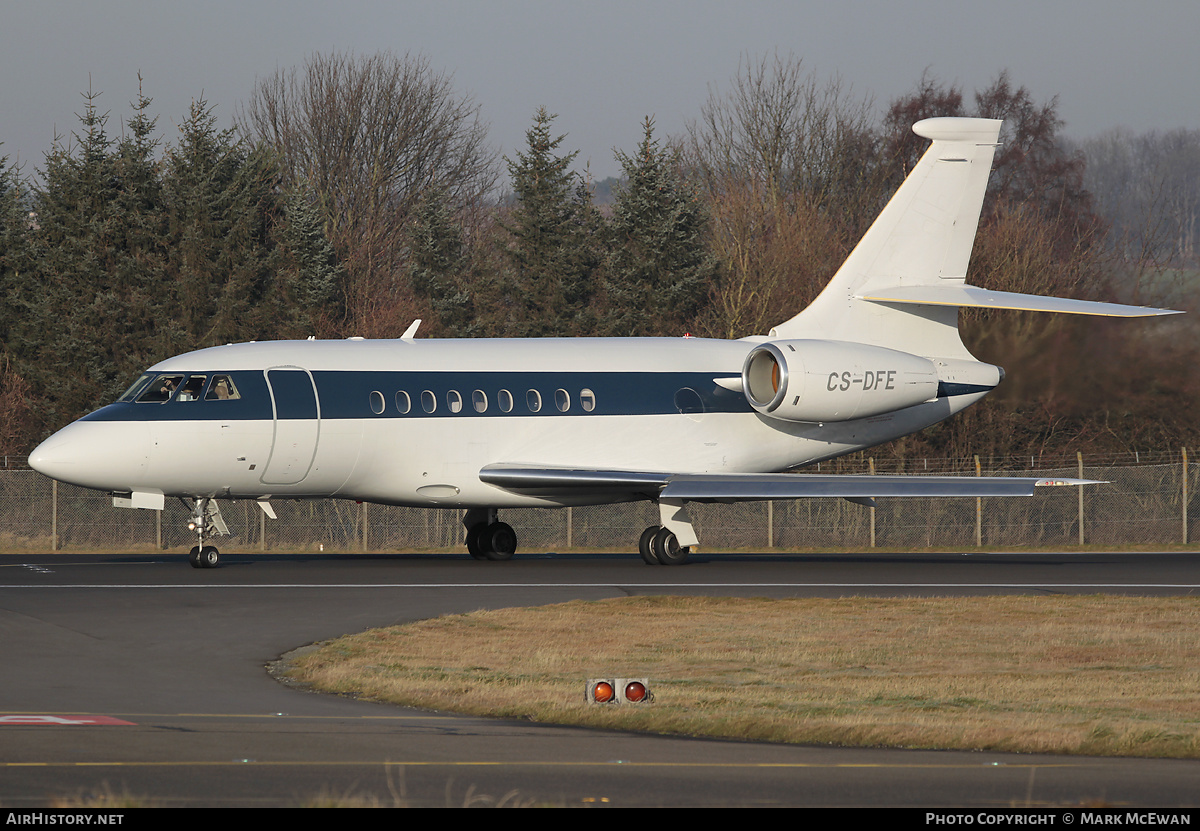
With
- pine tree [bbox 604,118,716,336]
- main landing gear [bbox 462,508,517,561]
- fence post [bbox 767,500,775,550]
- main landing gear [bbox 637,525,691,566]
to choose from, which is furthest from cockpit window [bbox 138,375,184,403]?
pine tree [bbox 604,118,716,336]

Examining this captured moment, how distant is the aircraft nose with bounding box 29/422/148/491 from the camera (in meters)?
22.0

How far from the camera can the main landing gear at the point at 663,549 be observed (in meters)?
25.6

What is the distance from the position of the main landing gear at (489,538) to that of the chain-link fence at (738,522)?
6.72 metres

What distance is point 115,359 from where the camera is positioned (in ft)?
158

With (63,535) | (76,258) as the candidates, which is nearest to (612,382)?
(63,535)

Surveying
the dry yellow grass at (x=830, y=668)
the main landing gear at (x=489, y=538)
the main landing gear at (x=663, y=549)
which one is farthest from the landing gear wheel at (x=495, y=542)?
the dry yellow grass at (x=830, y=668)

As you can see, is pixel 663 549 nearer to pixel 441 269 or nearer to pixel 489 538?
pixel 489 538

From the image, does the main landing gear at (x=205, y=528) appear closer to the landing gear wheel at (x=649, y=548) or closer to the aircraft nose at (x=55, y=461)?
the aircraft nose at (x=55, y=461)

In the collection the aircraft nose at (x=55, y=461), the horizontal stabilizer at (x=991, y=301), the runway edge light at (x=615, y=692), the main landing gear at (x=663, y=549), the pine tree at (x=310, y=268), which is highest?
the pine tree at (x=310, y=268)

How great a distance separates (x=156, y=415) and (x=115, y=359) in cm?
2684

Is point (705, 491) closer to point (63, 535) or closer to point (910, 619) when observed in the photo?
point (910, 619)

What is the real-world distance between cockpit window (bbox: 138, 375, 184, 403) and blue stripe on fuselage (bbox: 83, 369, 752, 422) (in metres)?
0.15

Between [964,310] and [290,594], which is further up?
[964,310]

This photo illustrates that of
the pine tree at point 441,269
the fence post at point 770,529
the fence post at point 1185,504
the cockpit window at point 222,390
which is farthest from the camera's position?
the pine tree at point 441,269
